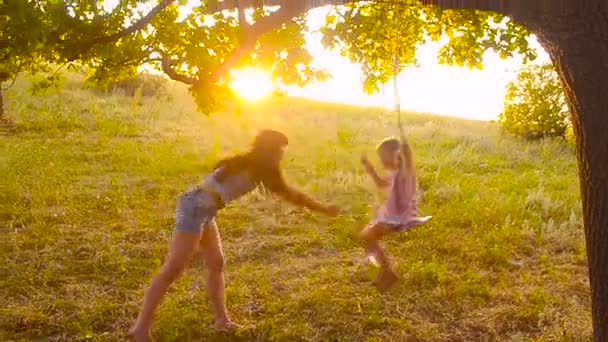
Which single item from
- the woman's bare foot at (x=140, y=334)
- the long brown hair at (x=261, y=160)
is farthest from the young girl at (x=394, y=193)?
the woman's bare foot at (x=140, y=334)

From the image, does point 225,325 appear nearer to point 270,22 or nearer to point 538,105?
point 270,22

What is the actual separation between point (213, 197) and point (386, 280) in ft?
9.13

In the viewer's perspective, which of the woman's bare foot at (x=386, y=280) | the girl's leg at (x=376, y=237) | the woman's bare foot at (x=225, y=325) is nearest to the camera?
the woman's bare foot at (x=225, y=325)

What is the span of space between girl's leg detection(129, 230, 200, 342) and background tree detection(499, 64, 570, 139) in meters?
17.2

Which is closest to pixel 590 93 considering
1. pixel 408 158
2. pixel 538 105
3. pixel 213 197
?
pixel 408 158

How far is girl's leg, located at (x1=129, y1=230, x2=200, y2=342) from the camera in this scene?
5.54m

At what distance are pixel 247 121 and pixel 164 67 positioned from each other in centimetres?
1393

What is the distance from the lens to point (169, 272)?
5.59 m

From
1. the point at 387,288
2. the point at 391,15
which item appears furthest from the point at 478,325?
the point at 391,15

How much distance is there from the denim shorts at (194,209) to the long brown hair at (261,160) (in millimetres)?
192

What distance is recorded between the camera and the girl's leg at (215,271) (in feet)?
19.7

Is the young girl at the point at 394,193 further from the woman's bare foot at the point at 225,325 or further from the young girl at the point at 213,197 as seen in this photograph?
the woman's bare foot at the point at 225,325

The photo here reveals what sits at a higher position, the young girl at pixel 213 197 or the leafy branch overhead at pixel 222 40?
the leafy branch overhead at pixel 222 40

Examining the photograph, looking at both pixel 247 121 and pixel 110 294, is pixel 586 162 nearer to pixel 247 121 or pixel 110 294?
pixel 110 294
